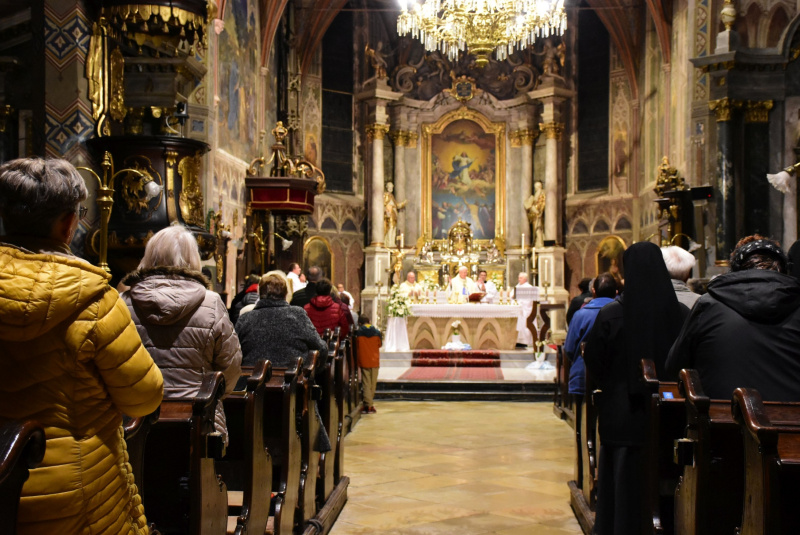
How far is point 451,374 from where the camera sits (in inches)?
525

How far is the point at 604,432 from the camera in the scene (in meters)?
4.39

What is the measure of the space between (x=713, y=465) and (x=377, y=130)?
17927 mm

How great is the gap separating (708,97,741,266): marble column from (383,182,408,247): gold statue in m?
9.94

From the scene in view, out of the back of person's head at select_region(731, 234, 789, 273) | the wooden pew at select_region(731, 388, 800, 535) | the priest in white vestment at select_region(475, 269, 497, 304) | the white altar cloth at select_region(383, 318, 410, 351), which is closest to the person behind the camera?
the wooden pew at select_region(731, 388, 800, 535)

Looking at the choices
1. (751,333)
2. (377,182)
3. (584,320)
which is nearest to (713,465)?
(751,333)

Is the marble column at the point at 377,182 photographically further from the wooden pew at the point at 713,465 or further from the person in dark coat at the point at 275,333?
the wooden pew at the point at 713,465

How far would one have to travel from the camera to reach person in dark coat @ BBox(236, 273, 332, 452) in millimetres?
5543

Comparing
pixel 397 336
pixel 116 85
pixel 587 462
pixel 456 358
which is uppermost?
pixel 116 85

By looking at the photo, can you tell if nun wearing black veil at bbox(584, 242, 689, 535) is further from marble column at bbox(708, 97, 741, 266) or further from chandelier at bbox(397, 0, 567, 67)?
chandelier at bbox(397, 0, 567, 67)

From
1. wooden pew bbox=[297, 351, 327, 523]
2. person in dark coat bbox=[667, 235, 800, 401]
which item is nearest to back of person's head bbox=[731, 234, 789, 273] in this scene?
person in dark coat bbox=[667, 235, 800, 401]

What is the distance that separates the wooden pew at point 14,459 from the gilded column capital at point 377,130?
18997 mm

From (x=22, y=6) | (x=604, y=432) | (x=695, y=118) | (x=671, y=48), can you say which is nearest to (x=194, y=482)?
(x=604, y=432)

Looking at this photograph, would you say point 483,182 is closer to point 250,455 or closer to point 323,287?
point 323,287

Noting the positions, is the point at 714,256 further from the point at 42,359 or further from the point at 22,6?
the point at 42,359
